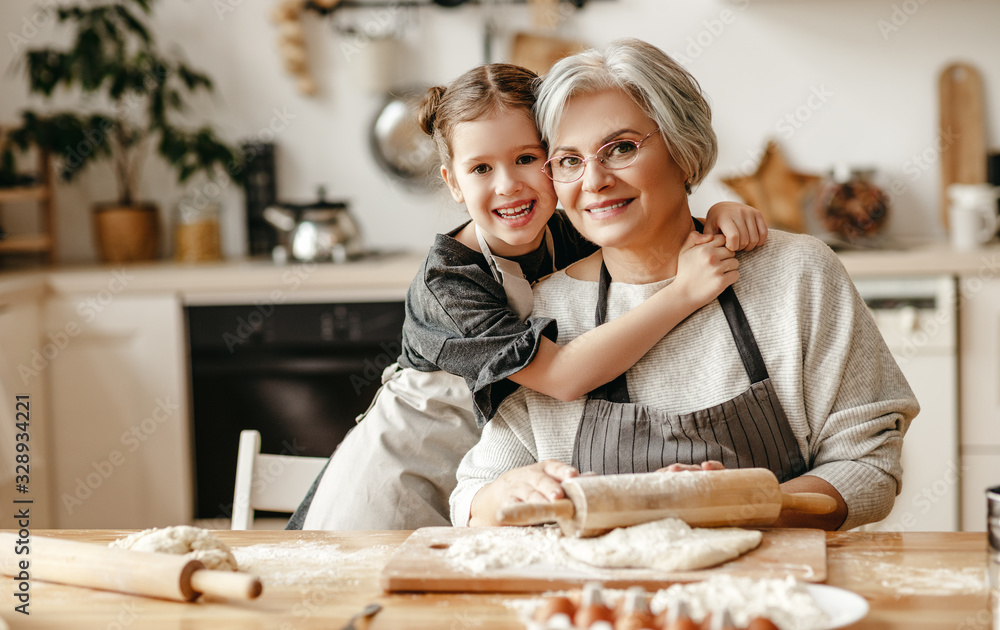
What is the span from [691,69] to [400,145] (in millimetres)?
1053

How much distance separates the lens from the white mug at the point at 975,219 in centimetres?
282

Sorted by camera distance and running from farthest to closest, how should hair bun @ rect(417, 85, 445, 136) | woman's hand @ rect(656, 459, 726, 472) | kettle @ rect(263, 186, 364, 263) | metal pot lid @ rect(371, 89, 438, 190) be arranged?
metal pot lid @ rect(371, 89, 438, 190)
kettle @ rect(263, 186, 364, 263)
hair bun @ rect(417, 85, 445, 136)
woman's hand @ rect(656, 459, 726, 472)

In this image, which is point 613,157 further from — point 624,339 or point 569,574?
point 569,574

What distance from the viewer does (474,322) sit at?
137 centimetres

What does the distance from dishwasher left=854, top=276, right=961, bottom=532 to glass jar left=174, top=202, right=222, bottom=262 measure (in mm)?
2167

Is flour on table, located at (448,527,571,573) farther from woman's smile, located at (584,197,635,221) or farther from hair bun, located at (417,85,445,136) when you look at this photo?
hair bun, located at (417,85,445,136)

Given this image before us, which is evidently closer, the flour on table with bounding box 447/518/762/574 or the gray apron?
the flour on table with bounding box 447/518/762/574

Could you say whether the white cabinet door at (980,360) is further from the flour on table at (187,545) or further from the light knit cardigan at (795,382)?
the flour on table at (187,545)

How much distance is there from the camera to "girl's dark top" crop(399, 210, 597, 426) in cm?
130

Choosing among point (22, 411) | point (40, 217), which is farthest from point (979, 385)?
point (40, 217)

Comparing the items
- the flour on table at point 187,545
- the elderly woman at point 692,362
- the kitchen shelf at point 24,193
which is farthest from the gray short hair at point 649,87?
the kitchen shelf at point 24,193

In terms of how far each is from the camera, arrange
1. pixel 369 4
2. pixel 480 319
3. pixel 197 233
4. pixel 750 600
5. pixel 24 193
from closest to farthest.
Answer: pixel 750 600 < pixel 480 319 < pixel 24 193 < pixel 197 233 < pixel 369 4

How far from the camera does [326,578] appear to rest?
1.01m

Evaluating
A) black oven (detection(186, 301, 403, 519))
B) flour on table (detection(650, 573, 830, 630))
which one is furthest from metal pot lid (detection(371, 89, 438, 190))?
flour on table (detection(650, 573, 830, 630))
